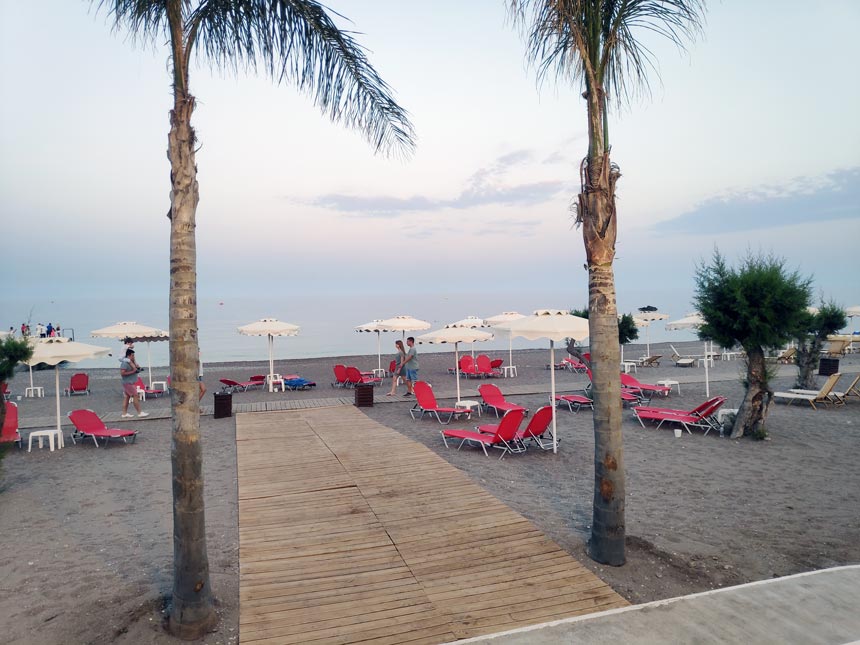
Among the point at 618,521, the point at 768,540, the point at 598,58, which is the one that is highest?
the point at 598,58

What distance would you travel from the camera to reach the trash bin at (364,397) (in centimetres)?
1321

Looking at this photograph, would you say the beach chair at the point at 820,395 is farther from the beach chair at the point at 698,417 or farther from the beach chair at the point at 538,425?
the beach chair at the point at 538,425

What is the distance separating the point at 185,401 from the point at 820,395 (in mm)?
13961

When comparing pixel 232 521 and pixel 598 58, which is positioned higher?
pixel 598 58

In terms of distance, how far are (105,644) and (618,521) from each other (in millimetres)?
3830

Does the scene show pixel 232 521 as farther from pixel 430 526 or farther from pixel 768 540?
pixel 768 540

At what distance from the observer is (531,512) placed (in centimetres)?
608

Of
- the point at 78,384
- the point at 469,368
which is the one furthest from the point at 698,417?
the point at 78,384

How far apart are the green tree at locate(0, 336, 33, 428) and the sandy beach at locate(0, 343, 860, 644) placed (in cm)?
140

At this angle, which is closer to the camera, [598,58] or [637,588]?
[637,588]

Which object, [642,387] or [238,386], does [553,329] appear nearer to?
[642,387]

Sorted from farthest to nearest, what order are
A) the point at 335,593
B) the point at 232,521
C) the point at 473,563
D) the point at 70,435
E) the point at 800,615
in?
the point at 70,435 < the point at 232,521 < the point at 473,563 < the point at 335,593 < the point at 800,615

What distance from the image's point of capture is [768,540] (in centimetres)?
534

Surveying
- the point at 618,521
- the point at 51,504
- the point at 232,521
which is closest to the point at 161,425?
the point at 51,504
